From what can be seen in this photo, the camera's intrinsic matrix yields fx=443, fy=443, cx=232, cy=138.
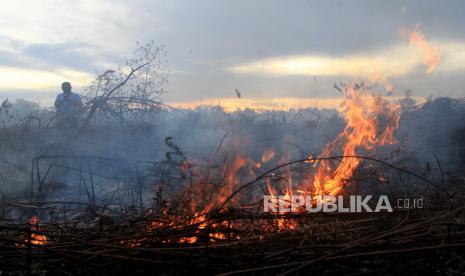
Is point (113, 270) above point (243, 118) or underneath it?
underneath

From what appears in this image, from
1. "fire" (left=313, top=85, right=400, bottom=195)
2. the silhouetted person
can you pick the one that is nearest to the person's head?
the silhouetted person

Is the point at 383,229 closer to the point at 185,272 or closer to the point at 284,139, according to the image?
the point at 185,272

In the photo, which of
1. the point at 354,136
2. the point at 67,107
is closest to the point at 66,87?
the point at 67,107

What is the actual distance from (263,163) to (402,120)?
11.5 feet

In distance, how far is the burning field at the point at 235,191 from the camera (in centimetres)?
Result: 321

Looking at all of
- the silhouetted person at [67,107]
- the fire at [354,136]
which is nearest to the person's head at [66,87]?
the silhouetted person at [67,107]

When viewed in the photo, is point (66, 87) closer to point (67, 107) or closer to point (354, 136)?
point (67, 107)

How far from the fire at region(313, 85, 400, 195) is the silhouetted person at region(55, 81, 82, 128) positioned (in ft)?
16.3

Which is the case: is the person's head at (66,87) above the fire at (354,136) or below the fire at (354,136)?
above

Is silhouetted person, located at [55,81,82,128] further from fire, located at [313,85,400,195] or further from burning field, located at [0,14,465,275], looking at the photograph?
fire, located at [313,85,400,195]

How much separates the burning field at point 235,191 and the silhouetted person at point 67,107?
116mm

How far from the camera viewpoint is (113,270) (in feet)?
10.5

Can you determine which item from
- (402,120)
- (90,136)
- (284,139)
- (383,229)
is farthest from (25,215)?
(402,120)

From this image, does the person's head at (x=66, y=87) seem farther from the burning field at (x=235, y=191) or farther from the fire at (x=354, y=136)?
the fire at (x=354, y=136)
